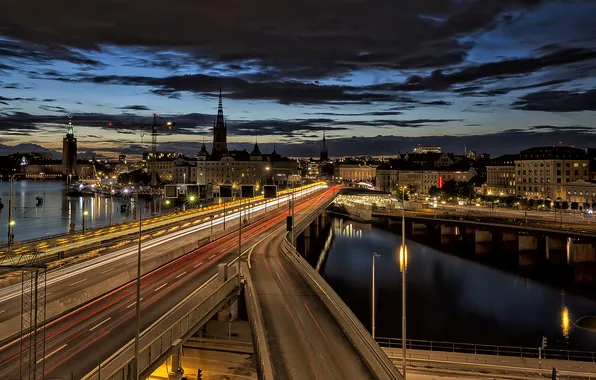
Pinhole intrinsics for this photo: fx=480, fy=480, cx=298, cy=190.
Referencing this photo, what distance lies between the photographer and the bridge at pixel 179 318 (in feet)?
50.3

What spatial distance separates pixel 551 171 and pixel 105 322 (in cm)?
12135

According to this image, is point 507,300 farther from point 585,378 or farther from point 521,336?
point 585,378

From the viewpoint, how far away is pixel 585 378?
21641 mm

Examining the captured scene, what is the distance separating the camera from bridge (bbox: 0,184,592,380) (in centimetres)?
1534

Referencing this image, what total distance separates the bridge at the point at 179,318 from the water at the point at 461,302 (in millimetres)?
10968

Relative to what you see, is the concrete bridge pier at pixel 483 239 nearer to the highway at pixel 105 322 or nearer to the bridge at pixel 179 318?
the bridge at pixel 179 318

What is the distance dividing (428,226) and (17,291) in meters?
87.6

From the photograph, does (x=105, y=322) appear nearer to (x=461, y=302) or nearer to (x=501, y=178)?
(x=461, y=302)

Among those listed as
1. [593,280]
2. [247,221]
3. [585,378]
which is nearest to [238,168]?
[247,221]

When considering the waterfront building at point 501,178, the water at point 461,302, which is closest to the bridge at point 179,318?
the water at point 461,302

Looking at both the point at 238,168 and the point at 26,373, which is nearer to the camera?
the point at 26,373

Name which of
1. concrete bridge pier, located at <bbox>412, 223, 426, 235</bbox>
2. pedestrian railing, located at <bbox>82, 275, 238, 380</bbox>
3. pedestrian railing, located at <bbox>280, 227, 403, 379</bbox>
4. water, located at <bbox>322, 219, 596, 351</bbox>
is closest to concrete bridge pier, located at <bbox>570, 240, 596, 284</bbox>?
water, located at <bbox>322, 219, 596, 351</bbox>

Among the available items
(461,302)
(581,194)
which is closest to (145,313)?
(461,302)

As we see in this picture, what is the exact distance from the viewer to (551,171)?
4656 inches
